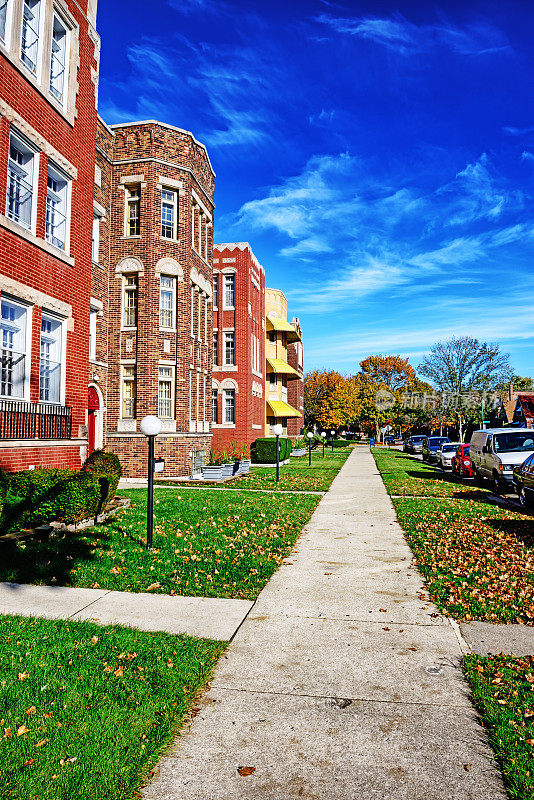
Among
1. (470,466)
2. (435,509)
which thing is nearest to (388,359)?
(470,466)

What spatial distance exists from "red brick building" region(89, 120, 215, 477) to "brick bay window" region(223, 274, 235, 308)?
1117cm

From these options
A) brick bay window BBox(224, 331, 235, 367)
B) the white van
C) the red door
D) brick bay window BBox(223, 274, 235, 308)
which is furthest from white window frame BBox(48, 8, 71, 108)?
brick bay window BBox(224, 331, 235, 367)

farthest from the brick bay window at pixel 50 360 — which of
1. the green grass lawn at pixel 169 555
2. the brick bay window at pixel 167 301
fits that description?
the brick bay window at pixel 167 301

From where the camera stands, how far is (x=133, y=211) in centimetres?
2298

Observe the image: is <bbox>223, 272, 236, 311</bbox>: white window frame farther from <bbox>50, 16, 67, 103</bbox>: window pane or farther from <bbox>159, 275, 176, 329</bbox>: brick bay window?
<bbox>50, 16, 67, 103</bbox>: window pane

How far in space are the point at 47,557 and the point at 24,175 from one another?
8435mm

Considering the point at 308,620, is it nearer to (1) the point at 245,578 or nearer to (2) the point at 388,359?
(1) the point at 245,578

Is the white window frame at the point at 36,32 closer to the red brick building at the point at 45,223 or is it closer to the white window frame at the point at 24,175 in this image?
the red brick building at the point at 45,223

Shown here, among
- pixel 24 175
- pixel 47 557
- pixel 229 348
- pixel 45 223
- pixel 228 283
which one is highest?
pixel 228 283

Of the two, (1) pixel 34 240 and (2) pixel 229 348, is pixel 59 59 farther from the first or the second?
(2) pixel 229 348

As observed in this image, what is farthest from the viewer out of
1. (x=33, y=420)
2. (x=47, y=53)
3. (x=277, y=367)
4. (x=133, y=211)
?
(x=277, y=367)

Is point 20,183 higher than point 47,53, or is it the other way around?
point 47,53

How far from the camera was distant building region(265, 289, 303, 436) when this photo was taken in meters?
42.8

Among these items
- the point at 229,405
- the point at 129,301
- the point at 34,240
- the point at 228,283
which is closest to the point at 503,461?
the point at 129,301
